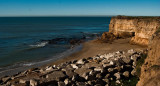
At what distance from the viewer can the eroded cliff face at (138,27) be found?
2364 centimetres

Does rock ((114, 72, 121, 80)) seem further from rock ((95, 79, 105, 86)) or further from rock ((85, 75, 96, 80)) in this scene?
rock ((85, 75, 96, 80))

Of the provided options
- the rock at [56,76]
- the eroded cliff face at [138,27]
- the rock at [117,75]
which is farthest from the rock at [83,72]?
the eroded cliff face at [138,27]

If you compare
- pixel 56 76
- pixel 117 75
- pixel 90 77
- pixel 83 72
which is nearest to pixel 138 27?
pixel 117 75

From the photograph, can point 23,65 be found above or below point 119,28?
below

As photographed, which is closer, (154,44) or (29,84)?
(154,44)

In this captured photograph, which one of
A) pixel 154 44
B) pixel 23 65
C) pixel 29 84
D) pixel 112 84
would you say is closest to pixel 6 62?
pixel 23 65

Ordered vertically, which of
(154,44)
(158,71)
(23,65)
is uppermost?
(154,44)

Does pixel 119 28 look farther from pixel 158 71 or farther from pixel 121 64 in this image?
pixel 158 71

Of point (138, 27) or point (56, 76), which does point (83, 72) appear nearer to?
point (56, 76)

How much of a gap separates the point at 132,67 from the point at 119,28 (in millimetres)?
24474

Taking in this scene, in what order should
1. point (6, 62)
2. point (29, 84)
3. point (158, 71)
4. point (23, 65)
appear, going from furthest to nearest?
point (6, 62), point (23, 65), point (29, 84), point (158, 71)

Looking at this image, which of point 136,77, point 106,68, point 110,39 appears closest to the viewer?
point 136,77

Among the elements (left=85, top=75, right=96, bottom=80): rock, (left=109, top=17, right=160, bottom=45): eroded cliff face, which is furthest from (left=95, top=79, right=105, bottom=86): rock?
(left=109, top=17, right=160, bottom=45): eroded cliff face

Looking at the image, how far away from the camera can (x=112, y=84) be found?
978 centimetres
